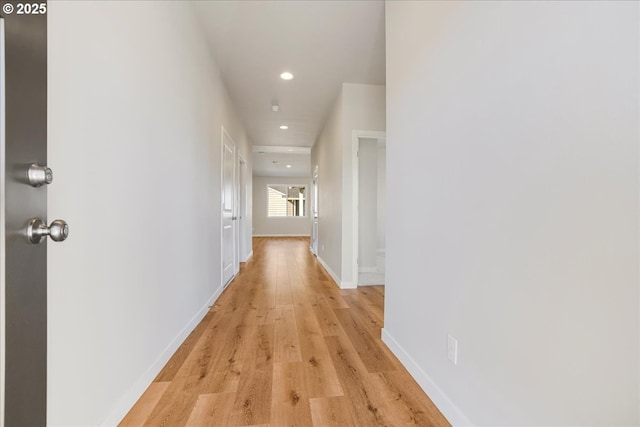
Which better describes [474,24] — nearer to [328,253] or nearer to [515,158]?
[515,158]

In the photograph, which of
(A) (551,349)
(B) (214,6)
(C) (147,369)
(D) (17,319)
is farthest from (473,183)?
(B) (214,6)

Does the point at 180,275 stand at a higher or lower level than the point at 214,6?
lower

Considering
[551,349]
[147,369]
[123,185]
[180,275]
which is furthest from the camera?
[180,275]

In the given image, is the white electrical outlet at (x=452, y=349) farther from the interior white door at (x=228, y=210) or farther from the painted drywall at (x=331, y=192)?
the interior white door at (x=228, y=210)

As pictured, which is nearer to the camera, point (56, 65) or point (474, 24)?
point (56, 65)

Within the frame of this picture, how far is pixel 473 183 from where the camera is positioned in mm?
1165

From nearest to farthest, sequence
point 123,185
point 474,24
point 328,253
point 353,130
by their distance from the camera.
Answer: point 474,24 < point 123,185 < point 353,130 < point 328,253

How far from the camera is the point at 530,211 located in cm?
90

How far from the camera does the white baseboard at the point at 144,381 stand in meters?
1.23

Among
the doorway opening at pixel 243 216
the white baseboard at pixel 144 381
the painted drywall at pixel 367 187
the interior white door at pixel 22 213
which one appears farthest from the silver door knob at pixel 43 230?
the doorway opening at pixel 243 216

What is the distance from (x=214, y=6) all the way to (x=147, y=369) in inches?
102

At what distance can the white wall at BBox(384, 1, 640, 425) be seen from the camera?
2.23ft

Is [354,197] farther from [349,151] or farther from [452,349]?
[452,349]

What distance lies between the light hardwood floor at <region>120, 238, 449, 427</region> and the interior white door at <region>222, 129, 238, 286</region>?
2.83 ft
